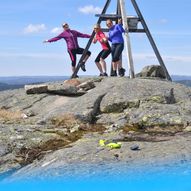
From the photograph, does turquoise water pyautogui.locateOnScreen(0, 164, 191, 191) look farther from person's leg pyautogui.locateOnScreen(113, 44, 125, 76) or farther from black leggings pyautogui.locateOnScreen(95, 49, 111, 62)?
black leggings pyautogui.locateOnScreen(95, 49, 111, 62)

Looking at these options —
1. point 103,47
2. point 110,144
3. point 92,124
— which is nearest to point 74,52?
point 103,47

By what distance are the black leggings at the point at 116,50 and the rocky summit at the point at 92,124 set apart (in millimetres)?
1339

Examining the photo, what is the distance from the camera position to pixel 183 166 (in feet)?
45.1

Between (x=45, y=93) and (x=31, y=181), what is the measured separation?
1253cm

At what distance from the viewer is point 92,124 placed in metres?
20.2

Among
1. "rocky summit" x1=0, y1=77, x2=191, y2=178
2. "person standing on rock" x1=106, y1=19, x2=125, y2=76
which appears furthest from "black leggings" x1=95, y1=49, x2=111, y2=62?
→ "rocky summit" x1=0, y1=77, x2=191, y2=178

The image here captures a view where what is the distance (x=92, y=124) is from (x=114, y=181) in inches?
290

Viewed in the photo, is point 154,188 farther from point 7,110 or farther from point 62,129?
point 7,110

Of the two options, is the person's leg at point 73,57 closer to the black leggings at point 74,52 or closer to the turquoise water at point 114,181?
the black leggings at point 74,52

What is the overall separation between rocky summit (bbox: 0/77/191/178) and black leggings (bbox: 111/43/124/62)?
4.39 ft

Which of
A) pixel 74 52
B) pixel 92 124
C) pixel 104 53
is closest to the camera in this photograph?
pixel 92 124

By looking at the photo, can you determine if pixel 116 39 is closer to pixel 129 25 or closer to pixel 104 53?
pixel 104 53

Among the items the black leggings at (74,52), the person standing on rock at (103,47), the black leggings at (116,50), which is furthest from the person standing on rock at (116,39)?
the black leggings at (74,52)

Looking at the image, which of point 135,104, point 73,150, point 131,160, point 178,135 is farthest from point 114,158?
point 135,104
